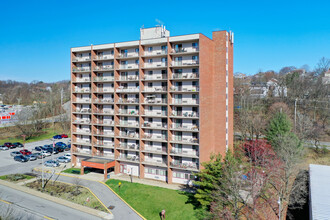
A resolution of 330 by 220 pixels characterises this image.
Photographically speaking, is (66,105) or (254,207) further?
(66,105)

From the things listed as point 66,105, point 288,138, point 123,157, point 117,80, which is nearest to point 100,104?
point 117,80

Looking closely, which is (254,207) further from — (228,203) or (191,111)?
(191,111)

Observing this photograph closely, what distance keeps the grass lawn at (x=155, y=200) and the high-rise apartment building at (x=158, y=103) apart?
12.6 ft

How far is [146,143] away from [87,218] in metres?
15.2

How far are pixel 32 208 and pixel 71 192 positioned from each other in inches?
225

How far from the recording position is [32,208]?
2917cm

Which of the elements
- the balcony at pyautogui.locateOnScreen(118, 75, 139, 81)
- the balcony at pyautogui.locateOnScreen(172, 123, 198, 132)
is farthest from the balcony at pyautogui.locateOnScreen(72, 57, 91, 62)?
the balcony at pyautogui.locateOnScreen(172, 123, 198, 132)

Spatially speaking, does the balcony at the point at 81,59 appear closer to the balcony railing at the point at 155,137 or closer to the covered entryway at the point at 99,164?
the balcony railing at the point at 155,137

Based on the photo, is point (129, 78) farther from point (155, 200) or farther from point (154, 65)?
point (155, 200)

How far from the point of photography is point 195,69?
3603 cm

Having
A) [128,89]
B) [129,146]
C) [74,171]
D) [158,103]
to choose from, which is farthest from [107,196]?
[128,89]

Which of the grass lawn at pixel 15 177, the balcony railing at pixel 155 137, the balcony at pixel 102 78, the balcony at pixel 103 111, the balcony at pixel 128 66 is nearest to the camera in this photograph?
the balcony railing at pixel 155 137

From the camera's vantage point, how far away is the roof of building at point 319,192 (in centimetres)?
2217

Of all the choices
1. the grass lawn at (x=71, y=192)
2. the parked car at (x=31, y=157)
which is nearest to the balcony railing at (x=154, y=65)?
the grass lawn at (x=71, y=192)
